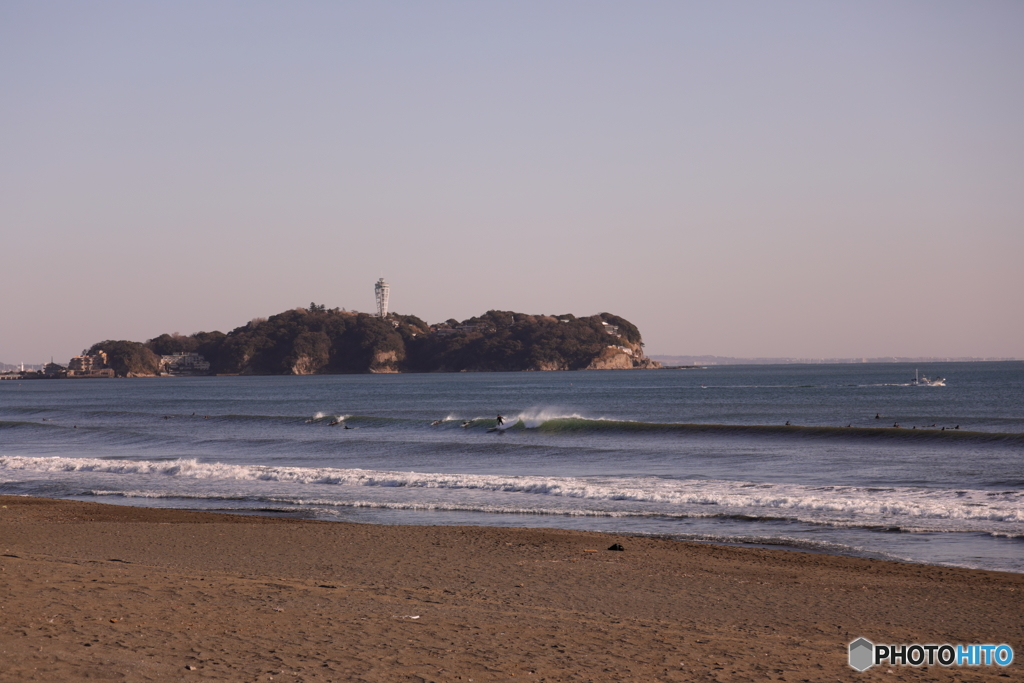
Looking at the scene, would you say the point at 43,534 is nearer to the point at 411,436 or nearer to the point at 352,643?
the point at 352,643

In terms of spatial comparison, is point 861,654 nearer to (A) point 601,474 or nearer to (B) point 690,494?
(B) point 690,494

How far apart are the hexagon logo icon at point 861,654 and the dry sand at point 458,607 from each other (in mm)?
113

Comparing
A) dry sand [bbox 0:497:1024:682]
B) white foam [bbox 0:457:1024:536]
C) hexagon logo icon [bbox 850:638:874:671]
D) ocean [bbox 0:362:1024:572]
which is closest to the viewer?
dry sand [bbox 0:497:1024:682]

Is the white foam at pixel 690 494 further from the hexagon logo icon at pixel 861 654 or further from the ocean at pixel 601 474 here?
the hexagon logo icon at pixel 861 654

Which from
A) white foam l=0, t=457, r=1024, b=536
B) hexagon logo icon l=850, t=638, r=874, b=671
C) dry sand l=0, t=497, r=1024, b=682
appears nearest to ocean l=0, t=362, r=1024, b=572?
white foam l=0, t=457, r=1024, b=536

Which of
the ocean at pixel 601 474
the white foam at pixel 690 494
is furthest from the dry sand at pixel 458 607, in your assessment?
the white foam at pixel 690 494

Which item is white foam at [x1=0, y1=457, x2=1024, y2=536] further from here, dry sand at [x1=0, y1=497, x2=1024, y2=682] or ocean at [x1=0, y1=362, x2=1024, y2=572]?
dry sand at [x1=0, y1=497, x2=1024, y2=682]

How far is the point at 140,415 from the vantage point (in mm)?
59344

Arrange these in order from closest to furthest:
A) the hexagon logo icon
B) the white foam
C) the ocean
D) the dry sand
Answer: the dry sand → the hexagon logo icon → the ocean → the white foam

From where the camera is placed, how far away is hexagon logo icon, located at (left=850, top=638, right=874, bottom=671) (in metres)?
7.30

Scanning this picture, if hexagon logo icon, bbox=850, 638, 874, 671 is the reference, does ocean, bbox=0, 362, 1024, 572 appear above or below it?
below

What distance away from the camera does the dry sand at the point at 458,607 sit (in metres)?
6.81

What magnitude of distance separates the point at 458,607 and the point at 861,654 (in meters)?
4.06

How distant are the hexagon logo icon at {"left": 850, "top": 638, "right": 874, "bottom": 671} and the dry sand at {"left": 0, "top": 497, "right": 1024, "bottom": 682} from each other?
11 centimetres
